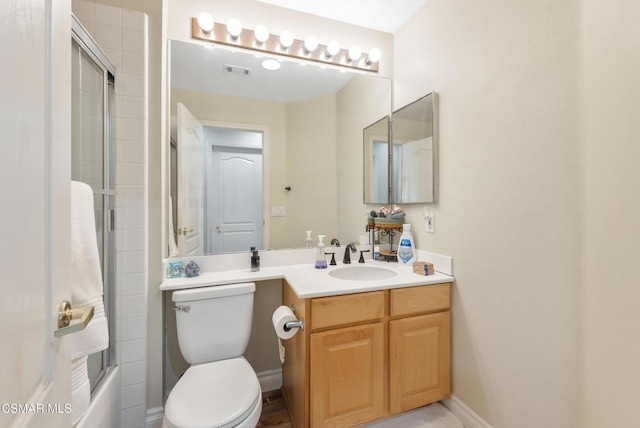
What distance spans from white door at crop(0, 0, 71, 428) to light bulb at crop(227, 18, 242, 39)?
49.9 inches

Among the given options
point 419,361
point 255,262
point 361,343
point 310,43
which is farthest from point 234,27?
point 419,361

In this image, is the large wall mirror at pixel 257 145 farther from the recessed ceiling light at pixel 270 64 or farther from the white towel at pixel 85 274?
the white towel at pixel 85 274

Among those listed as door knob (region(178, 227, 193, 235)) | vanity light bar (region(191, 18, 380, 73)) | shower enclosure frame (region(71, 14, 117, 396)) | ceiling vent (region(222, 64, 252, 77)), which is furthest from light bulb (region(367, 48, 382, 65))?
door knob (region(178, 227, 193, 235))

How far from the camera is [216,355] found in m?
1.44

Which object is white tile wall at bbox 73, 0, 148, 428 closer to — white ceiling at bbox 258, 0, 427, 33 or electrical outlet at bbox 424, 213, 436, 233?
white ceiling at bbox 258, 0, 427, 33

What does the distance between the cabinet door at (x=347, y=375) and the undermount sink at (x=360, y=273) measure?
43 centimetres

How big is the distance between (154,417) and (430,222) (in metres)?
1.89

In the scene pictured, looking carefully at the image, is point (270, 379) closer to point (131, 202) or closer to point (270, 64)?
point (131, 202)

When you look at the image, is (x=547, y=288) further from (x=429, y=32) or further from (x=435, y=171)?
(x=429, y=32)

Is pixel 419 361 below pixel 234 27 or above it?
below

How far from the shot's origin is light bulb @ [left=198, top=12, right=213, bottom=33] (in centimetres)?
158

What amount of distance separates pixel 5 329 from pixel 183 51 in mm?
1710

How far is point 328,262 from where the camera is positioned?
6.17ft

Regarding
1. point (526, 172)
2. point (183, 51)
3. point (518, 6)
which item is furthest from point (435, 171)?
point (183, 51)
